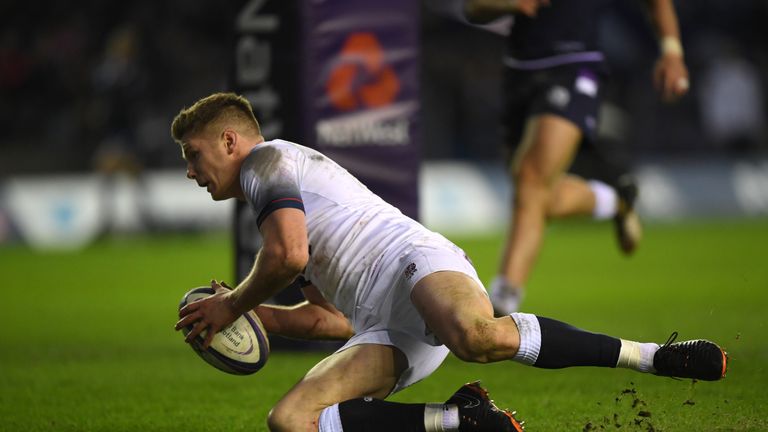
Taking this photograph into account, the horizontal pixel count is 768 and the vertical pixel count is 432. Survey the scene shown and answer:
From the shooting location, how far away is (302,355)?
7137mm

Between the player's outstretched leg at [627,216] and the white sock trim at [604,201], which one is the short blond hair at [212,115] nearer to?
the white sock trim at [604,201]

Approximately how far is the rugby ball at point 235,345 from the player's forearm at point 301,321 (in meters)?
0.28

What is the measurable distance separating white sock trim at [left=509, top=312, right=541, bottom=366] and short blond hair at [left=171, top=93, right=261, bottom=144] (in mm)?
1183

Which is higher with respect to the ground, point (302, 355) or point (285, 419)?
point (285, 419)

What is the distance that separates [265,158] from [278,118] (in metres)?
2.53

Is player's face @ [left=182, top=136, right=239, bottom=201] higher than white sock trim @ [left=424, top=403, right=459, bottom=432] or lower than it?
higher

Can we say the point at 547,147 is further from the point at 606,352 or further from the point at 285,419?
the point at 285,419

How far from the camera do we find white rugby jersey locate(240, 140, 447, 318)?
14.7ft

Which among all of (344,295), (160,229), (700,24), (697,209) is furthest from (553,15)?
(700,24)

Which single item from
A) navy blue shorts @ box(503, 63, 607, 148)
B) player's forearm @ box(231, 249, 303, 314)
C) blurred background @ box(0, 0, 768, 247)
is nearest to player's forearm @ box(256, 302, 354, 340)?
player's forearm @ box(231, 249, 303, 314)

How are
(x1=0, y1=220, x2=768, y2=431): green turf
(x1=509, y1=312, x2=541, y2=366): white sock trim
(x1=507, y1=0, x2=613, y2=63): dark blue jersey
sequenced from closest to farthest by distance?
1. (x1=509, y1=312, x2=541, y2=366): white sock trim
2. (x1=0, y1=220, x2=768, y2=431): green turf
3. (x1=507, y1=0, x2=613, y2=63): dark blue jersey

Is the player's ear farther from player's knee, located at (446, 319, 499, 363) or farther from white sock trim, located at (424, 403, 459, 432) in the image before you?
white sock trim, located at (424, 403, 459, 432)

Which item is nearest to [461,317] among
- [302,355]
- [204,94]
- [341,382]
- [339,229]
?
[341,382]

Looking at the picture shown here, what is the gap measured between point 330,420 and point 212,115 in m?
1.16
